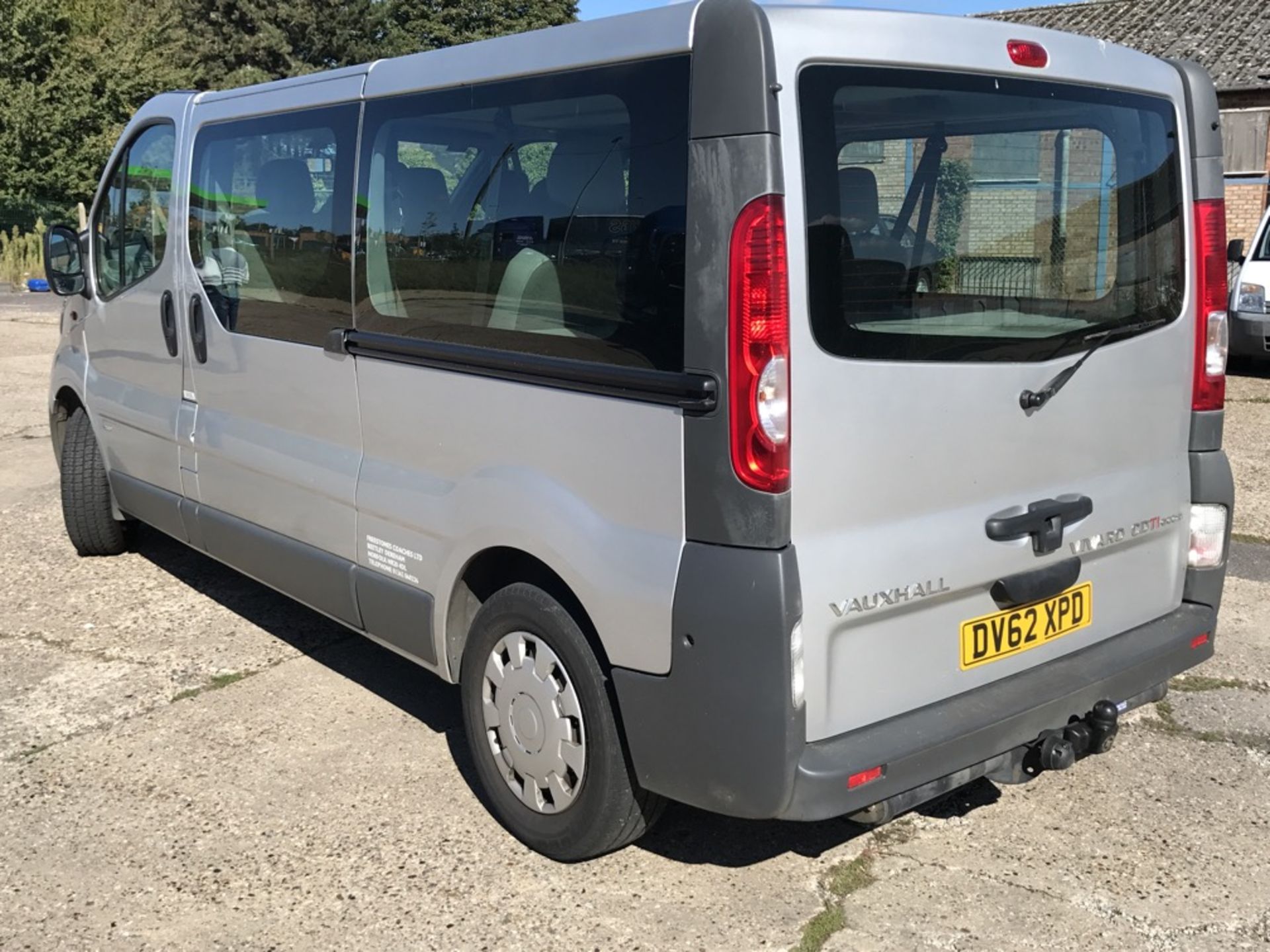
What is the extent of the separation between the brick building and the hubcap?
890 inches

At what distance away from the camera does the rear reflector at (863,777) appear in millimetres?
2840

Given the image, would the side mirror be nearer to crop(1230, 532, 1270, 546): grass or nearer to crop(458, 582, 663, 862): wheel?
crop(458, 582, 663, 862): wheel

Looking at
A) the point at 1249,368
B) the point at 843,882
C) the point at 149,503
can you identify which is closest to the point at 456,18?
the point at 1249,368

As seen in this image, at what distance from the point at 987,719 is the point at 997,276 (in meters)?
1.08

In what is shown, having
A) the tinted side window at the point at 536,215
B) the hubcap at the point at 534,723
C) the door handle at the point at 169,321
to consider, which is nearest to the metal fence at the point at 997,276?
the tinted side window at the point at 536,215

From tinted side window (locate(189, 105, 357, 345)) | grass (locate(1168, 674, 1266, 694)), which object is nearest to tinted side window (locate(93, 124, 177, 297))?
tinted side window (locate(189, 105, 357, 345))

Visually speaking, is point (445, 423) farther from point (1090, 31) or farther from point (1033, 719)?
point (1090, 31)

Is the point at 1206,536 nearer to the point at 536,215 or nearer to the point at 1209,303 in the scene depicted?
the point at 1209,303

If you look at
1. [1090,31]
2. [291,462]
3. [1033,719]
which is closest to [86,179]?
[1090,31]

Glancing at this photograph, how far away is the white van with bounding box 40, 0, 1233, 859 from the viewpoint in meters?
2.76

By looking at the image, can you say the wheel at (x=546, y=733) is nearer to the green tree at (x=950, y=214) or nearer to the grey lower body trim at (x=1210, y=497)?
the green tree at (x=950, y=214)

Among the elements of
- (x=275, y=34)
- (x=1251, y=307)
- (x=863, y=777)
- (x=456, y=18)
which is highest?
(x=456, y=18)

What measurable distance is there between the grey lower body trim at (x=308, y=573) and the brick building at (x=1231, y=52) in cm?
2182

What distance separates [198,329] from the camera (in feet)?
16.0
